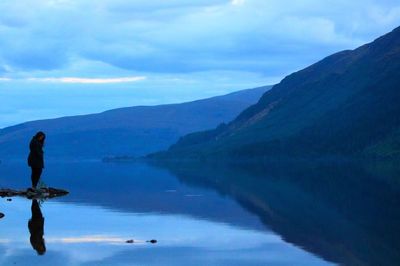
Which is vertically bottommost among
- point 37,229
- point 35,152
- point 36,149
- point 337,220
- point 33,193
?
point 337,220

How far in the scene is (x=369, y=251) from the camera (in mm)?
25234

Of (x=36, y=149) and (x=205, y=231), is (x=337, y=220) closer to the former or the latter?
(x=205, y=231)

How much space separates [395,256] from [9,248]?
11.7 m

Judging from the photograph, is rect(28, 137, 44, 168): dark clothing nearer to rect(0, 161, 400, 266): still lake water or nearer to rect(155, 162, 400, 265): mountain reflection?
rect(0, 161, 400, 266): still lake water

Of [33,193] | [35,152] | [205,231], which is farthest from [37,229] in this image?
[33,193]

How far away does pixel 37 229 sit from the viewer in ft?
98.3

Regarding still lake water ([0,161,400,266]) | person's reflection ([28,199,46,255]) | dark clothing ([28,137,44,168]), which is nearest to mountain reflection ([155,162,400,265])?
still lake water ([0,161,400,266])

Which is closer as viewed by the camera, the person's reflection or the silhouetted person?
the person's reflection

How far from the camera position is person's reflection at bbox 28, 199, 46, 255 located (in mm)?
24703

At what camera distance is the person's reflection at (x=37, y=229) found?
24.7 m

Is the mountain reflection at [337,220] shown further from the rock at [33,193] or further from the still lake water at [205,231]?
the rock at [33,193]

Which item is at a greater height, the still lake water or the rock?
the rock

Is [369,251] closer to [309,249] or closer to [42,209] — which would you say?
[309,249]

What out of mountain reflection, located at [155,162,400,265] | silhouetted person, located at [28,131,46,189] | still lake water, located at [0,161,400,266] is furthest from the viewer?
silhouetted person, located at [28,131,46,189]
